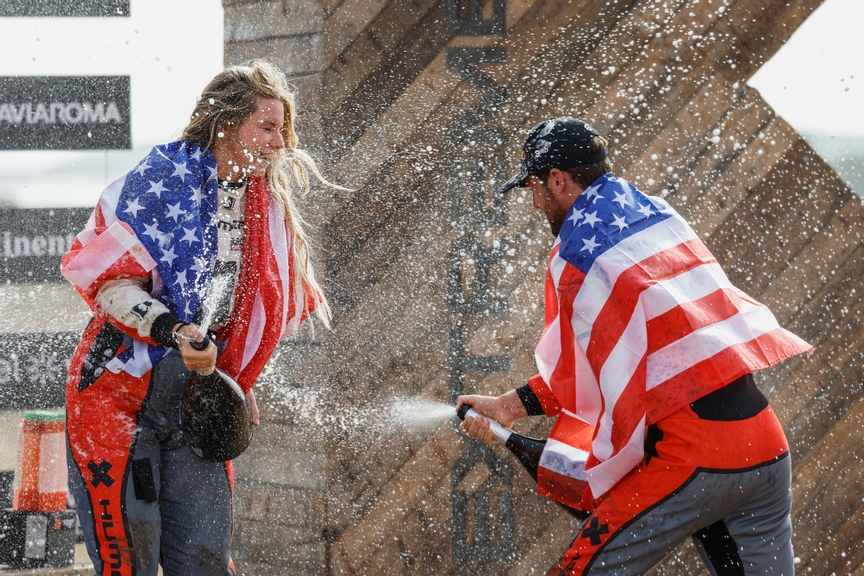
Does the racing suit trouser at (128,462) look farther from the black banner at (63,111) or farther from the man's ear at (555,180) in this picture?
the black banner at (63,111)

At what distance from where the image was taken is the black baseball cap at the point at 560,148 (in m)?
1.91

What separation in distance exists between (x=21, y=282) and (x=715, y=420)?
2.85m

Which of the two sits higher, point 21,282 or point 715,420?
point 715,420

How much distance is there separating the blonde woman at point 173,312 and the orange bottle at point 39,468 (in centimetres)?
119

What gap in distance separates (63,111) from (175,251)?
180 cm

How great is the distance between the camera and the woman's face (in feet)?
6.95

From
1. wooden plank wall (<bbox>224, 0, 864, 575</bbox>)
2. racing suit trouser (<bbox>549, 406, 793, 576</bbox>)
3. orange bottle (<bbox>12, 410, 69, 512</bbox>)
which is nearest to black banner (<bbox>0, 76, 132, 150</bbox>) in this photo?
wooden plank wall (<bbox>224, 0, 864, 575</bbox>)

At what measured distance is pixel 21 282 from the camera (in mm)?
3447

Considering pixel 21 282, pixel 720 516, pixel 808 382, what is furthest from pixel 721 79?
pixel 21 282

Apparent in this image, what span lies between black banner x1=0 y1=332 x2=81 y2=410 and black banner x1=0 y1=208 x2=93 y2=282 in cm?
25

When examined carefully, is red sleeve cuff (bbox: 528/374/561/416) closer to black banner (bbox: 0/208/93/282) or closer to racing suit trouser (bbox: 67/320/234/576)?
racing suit trouser (bbox: 67/320/234/576)

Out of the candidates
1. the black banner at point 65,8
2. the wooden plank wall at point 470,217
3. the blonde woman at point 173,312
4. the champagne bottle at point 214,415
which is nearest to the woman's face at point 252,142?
the blonde woman at point 173,312

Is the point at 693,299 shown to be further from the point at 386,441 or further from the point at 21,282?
the point at 21,282

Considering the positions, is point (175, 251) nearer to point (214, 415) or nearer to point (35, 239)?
point (214, 415)
